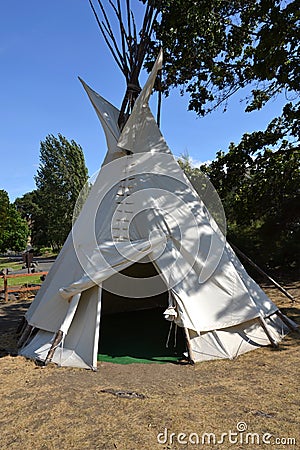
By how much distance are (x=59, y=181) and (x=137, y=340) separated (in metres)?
27.3

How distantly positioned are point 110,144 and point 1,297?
706 cm

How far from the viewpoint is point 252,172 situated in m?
10.2

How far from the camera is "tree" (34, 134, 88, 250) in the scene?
30141mm

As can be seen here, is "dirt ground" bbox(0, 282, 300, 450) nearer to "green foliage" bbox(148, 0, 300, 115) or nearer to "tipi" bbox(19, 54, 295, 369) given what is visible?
"tipi" bbox(19, 54, 295, 369)

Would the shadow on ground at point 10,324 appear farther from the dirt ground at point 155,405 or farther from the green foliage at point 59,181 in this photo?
the green foliage at point 59,181

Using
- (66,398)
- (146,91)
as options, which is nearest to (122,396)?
(66,398)

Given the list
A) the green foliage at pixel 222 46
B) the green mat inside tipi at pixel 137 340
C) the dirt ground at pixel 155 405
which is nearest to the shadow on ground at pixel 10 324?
the dirt ground at pixel 155 405

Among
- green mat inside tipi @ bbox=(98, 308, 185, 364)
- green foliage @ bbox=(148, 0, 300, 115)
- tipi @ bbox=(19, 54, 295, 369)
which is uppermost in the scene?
green foliage @ bbox=(148, 0, 300, 115)

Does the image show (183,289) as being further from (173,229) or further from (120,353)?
(120,353)

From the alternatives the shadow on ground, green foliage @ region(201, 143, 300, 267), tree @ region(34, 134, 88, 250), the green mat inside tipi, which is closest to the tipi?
the shadow on ground

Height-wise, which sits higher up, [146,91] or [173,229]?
[146,91]

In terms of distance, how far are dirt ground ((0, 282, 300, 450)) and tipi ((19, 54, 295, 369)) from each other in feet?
1.13

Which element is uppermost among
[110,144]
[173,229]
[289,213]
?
[110,144]

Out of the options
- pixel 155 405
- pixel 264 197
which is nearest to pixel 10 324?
pixel 155 405
